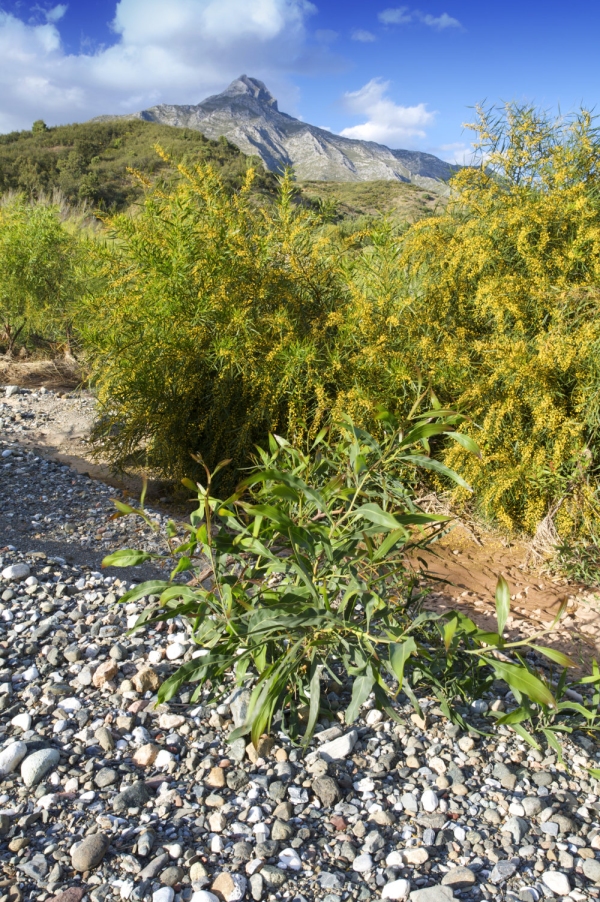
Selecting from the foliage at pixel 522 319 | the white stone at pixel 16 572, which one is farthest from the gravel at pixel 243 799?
the foliage at pixel 522 319

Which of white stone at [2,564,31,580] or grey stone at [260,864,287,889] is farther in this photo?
white stone at [2,564,31,580]

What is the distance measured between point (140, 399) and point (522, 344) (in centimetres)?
221

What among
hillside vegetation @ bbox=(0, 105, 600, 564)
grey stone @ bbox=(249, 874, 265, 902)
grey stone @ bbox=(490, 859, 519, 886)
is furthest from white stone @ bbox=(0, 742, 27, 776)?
hillside vegetation @ bbox=(0, 105, 600, 564)

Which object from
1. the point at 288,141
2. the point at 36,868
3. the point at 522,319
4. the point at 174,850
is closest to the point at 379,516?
the point at 174,850

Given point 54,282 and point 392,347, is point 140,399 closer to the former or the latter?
point 392,347

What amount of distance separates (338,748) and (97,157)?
24.0 metres

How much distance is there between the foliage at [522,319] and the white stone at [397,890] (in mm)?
2392

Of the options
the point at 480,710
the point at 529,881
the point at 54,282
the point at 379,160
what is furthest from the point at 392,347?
the point at 379,160

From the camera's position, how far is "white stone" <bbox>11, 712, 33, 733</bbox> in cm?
191

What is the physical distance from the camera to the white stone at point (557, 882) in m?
1.46

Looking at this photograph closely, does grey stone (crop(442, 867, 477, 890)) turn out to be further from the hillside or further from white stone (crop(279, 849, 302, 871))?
the hillside

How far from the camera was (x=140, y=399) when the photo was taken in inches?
163

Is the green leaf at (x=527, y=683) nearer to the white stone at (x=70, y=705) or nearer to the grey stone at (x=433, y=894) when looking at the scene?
the grey stone at (x=433, y=894)

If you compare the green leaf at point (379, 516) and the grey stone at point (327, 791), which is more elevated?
the green leaf at point (379, 516)
